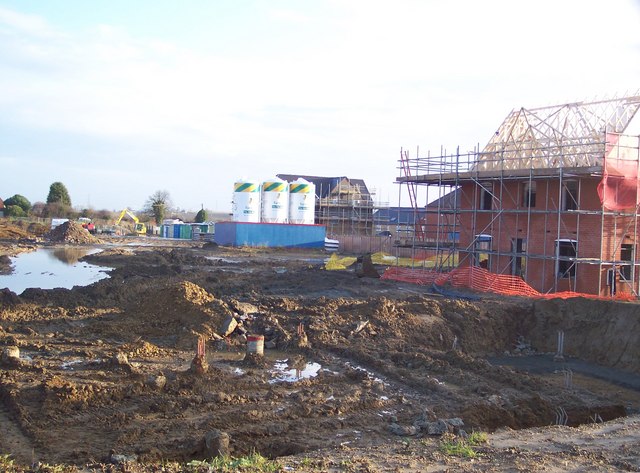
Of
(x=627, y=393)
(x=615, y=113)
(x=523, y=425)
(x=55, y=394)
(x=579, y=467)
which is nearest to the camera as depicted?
(x=579, y=467)

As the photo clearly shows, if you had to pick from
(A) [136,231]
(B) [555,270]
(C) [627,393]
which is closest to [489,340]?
(C) [627,393]

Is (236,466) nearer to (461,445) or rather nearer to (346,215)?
(461,445)

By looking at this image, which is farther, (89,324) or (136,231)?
(136,231)

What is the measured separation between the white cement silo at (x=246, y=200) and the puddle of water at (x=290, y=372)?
43682mm

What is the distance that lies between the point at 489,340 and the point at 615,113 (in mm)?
12674

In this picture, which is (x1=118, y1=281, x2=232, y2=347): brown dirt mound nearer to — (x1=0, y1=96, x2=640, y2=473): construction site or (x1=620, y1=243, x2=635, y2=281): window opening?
(x1=0, y1=96, x2=640, y2=473): construction site

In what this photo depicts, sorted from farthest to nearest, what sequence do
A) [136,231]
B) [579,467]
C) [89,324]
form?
[136,231]
[89,324]
[579,467]

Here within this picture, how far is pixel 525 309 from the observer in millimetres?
21156

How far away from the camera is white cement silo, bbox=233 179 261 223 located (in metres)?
58.6

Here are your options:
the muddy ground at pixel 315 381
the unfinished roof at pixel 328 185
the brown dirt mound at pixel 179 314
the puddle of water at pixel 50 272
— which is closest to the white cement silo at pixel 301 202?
the unfinished roof at pixel 328 185

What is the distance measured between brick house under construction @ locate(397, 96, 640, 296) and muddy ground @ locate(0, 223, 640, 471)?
453 centimetres

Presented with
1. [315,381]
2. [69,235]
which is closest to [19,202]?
[69,235]

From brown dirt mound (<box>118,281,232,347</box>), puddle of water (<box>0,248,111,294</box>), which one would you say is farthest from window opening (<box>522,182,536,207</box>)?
puddle of water (<box>0,248,111,294</box>)

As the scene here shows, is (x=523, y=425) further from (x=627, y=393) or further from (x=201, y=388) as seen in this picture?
(x=201, y=388)
